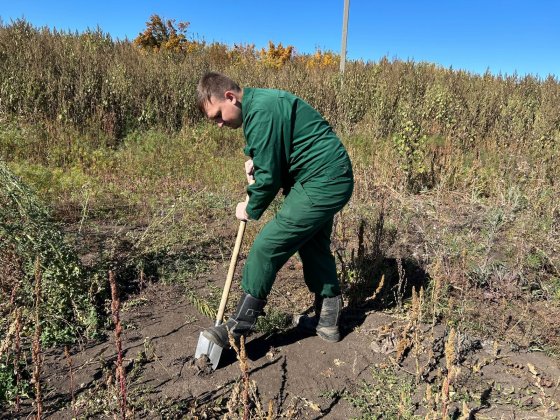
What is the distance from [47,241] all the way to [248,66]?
1061 centimetres

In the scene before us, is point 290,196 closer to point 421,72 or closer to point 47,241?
point 47,241

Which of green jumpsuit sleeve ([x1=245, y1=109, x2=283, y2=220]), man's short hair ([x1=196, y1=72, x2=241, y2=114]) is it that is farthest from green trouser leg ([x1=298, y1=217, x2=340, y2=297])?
man's short hair ([x1=196, y1=72, x2=241, y2=114])

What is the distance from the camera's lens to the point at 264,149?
237 centimetres

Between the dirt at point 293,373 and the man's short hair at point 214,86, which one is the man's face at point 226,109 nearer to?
the man's short hair at point 214,86

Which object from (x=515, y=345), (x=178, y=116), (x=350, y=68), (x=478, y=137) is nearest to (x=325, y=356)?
(x=515, y=345)

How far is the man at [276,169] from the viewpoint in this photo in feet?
7.88

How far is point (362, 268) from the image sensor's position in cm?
369

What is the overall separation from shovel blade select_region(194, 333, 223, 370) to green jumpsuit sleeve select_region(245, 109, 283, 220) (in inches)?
39.3

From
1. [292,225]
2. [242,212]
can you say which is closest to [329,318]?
[292,225]

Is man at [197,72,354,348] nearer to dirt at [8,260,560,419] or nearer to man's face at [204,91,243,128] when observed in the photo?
man's face at [204,91,243,128]

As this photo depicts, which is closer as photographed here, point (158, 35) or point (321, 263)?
point (321, 263)

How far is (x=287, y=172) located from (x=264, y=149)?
35 cm

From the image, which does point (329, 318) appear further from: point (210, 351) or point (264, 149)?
point (264, 149)

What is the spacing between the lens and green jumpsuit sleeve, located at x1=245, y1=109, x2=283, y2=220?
2.36 meters
